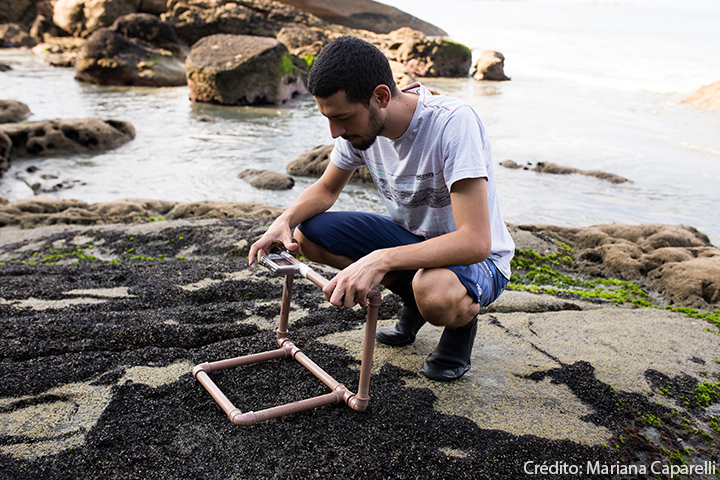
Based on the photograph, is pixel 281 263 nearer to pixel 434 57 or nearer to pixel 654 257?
pixel 654 257

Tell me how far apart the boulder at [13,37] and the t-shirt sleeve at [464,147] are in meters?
36.8

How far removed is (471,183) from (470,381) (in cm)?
110

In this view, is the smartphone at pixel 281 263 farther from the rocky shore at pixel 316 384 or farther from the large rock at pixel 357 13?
the large rock at pixel 357 13

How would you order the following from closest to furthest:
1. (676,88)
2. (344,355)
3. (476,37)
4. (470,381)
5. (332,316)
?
(470,381) < (344,355) < (332,316) < (676,88) < (476,37)

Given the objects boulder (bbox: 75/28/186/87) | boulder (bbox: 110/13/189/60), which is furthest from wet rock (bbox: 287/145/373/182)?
boulder (bbox: 110/13/189/60)

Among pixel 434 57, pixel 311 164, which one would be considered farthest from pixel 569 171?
Result: pixel 434 57

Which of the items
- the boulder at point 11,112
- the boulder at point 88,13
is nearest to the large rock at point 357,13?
the boulder at point 88,13

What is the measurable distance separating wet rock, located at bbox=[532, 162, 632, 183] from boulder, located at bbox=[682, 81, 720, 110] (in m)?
12.6

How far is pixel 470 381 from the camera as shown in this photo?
2.56 meters

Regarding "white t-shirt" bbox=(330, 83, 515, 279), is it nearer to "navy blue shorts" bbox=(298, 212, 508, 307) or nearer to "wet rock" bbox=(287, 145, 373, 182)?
"navy blue shorts" bbox=(298, 212, 508, 307)

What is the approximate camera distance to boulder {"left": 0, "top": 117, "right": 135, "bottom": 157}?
1015cm

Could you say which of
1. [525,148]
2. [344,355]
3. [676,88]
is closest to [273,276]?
[344,355]

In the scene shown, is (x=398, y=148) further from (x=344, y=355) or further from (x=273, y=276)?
(x=273, y=276)

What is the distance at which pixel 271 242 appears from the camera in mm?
2371
